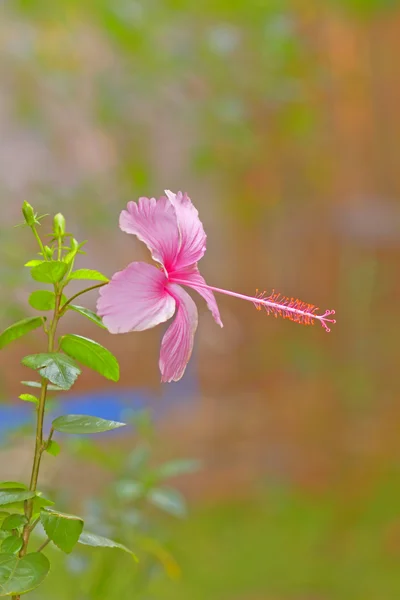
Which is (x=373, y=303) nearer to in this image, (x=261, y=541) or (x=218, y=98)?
(x=261, y=541)

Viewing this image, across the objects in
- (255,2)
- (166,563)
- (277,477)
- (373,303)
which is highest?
(255,2)

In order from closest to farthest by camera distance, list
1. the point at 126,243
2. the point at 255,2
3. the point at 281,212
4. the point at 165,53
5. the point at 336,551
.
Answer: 1. the point at 165,53
2. the point at 255,2
3. the point at 336,551
4. the point at 126,243
5. the point at 281,212

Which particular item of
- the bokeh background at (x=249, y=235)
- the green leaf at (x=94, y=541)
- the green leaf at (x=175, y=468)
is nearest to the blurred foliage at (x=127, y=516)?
the green leaf at (x=175, y=468)

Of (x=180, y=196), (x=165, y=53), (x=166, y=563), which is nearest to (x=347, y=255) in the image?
(x=165, y=53)

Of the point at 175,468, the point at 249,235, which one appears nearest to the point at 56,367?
the point at 175,468

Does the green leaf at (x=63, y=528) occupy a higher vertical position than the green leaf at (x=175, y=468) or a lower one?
higher

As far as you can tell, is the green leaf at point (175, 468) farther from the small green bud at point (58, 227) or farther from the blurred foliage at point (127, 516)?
the small green bud at point (58, 227)
